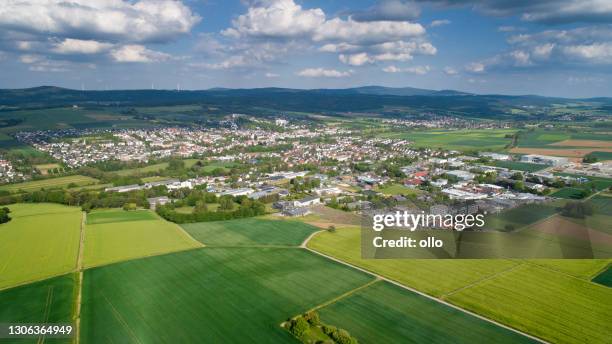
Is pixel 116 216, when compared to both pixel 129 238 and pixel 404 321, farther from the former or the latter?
pixel 404 321

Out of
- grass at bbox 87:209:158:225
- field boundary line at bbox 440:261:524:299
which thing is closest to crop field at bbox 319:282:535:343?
field boundary line at bbox 440:261:524:299

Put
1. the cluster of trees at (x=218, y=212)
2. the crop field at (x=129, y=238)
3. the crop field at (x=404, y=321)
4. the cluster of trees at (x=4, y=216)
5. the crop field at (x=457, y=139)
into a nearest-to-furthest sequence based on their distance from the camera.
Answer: the crop field at (x=404, y=321)
the crop field at (x=129, y=238)
the cluster of trees at (x=4, y=216)
the cluster of trees at (x=218, y=212)
the crop field at (x=457, y=139)

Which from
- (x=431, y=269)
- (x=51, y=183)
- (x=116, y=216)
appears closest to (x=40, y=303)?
(x=116, y=216)

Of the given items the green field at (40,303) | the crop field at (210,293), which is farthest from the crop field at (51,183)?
the crop field at (210,293)

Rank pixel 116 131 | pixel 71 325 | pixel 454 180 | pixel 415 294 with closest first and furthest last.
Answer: pixel 71 325
pixel 415 294
pixel 454 180
pixel 116 131

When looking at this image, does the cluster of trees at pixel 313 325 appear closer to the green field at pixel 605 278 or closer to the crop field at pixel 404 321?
the crop field at pixel 404 321

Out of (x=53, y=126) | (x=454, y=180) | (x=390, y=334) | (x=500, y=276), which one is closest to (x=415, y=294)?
(x=390, y=334)

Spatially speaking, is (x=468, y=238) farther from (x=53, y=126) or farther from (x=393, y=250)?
(x=53, y=126)

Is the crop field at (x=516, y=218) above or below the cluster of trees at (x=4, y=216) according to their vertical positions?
above

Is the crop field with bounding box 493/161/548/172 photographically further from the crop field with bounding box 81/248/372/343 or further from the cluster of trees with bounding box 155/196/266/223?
the crop field with bounding box 81/248/372/343
